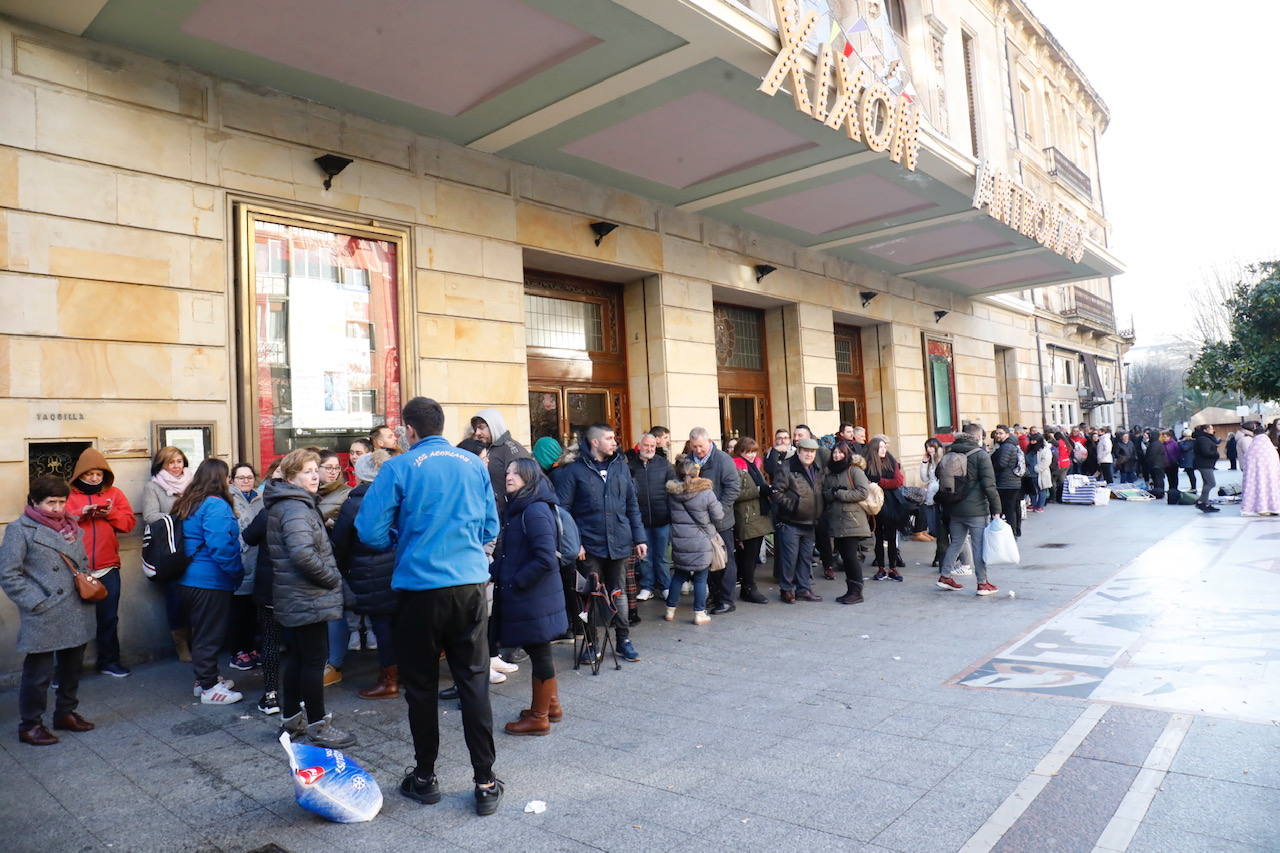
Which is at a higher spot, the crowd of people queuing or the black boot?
the crowd of people queuing

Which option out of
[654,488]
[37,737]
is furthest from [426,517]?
[654,488]

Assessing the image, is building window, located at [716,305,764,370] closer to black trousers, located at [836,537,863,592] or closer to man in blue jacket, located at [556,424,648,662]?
black trousers, located at [836,537,863,592]

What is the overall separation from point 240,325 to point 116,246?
1133 millimetres

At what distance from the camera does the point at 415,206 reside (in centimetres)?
845

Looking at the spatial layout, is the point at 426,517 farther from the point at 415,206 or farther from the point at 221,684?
the point at 415,206

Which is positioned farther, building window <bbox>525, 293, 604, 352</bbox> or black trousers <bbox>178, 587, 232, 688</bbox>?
building window <bbox>525, 293, 604, 352</bbox>

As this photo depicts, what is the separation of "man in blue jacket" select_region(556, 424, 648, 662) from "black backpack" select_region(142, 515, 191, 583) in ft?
9.04

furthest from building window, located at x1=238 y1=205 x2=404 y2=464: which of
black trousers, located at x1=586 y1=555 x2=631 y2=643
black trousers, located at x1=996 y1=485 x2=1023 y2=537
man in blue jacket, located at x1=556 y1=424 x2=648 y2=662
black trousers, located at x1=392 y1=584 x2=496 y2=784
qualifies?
black trousers, located at x1=996 y1=485 x2=1023 y2=537

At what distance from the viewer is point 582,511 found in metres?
6.24

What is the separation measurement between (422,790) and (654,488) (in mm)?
4523

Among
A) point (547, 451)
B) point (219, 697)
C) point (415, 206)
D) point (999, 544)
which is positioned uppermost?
point (415, 206)

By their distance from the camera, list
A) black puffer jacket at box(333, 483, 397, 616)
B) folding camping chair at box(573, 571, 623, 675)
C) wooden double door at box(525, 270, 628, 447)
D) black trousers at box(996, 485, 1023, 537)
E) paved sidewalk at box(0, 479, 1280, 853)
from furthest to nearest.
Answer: black trousers at box(996, 485, 1023, 537) → wooden double door at box(525, 270, 628, 447) → folding camping chair at box(573, 571, 623, 675) → black puffer jacket at box(333, 483, 397, 616) → paved sidewalk at box(0, 479, 1280, 853)

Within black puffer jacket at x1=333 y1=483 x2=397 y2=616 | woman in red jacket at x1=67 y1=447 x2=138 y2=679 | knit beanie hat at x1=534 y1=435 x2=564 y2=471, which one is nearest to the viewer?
black puffer jacket at x1=333 y1=483 x2=397 y2=616

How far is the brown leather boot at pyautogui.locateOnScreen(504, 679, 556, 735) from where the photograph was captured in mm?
4500
